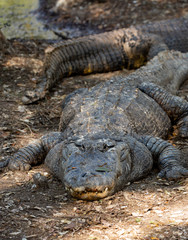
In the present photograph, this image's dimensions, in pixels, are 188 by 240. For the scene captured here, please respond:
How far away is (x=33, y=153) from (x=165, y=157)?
5.57 ft

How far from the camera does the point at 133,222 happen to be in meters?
3.10

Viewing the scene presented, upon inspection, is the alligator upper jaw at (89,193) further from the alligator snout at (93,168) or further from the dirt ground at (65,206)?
the dirt ground at (65,206)

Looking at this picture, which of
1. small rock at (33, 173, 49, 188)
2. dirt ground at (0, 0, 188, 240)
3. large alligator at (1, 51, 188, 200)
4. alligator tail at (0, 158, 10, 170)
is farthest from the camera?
alligator tail at (0, 158, 10, 170)

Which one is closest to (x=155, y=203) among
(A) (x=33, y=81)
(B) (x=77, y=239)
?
(B) (x=77, y=239)

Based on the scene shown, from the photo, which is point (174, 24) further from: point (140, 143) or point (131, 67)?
point (140, 143)

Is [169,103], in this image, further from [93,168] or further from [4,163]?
[4,163]

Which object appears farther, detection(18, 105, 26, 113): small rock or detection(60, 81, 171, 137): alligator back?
detection(18, 105, 26, 113): small rock

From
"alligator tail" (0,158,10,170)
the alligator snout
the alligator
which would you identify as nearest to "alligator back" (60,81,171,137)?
the alligator snout

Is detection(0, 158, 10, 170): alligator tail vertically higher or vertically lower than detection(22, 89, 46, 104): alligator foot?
lower

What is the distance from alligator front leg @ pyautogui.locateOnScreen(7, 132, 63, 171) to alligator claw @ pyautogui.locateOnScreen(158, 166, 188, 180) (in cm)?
142

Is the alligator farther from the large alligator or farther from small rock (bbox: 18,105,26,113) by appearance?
the large alligator

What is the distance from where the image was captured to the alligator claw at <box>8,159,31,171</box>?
14.4 feet

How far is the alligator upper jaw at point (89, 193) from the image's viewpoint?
3.25 meters

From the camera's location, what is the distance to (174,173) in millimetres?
3959
